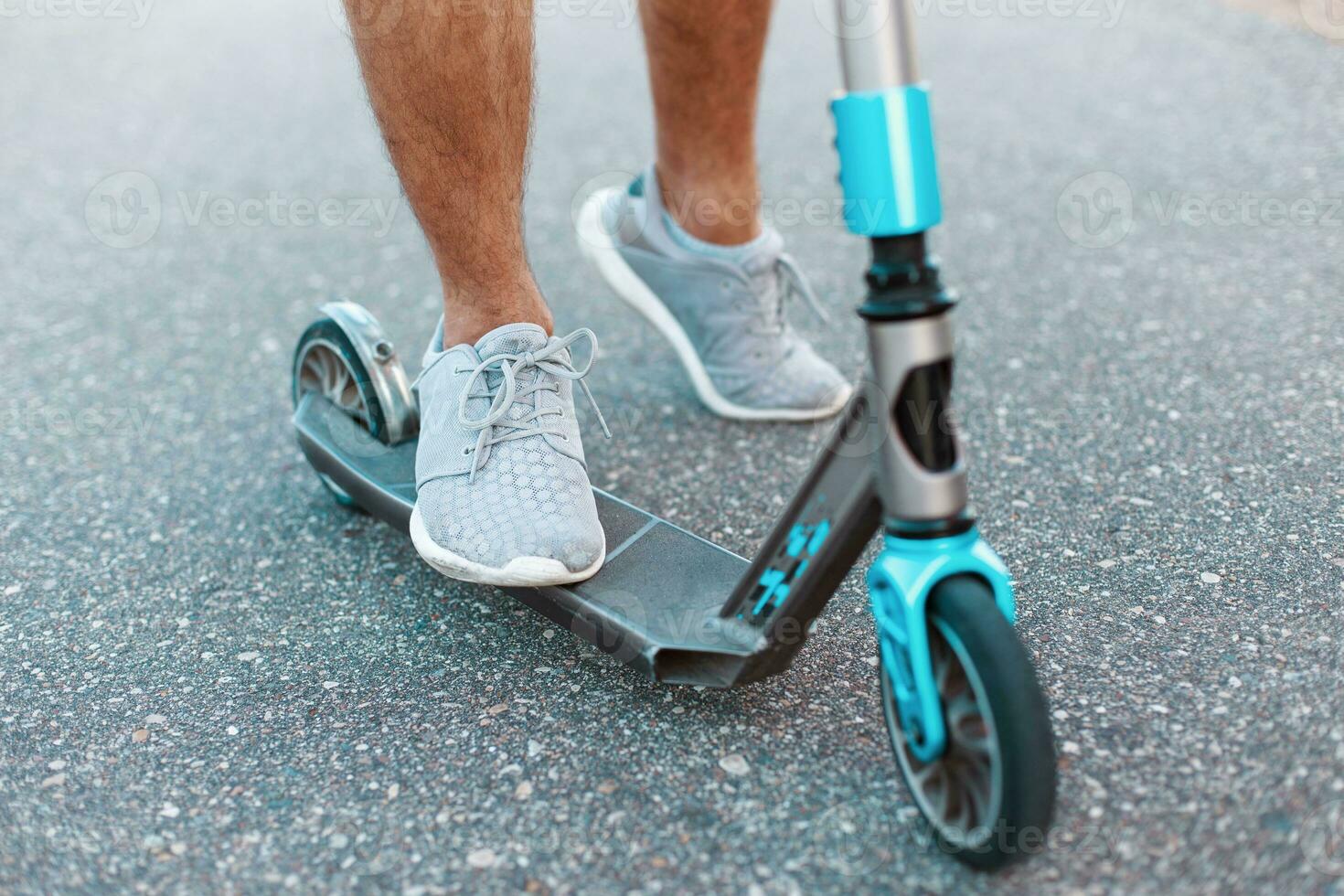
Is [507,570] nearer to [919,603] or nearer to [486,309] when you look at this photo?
[486,309]

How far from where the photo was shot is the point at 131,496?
2.10 m

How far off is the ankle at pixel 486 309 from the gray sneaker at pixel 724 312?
1.57 feet

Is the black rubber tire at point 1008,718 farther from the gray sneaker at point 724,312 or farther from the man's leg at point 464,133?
the gray sneaker at point 724,312

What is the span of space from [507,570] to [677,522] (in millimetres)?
457

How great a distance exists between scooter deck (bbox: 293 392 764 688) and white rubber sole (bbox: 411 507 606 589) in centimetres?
2

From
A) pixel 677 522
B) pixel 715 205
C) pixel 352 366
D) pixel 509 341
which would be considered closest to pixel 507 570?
pixel 509 341

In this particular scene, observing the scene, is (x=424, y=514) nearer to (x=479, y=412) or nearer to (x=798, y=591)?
(x=479, y=412)

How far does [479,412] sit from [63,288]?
1970 mm

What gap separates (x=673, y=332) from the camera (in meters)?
2.20

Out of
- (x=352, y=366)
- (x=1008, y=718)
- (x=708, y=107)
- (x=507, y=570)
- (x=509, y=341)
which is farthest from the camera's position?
(x=708, y=107)

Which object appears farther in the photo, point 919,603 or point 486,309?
point 486,309

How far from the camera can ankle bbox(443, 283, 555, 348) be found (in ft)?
5.47

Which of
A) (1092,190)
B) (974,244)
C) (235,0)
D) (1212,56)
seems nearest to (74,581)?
(974,244)

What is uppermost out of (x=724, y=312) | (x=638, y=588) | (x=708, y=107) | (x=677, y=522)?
(x=708, y=107)
